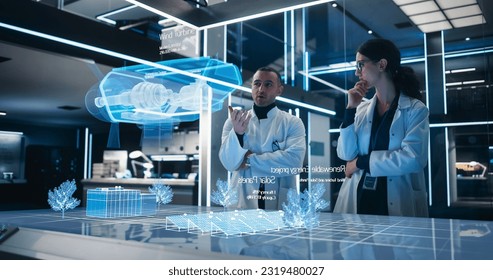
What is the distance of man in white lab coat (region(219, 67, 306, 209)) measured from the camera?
8.77 feet

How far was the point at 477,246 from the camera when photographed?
1.09m

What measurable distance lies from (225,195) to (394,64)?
4.22 feet

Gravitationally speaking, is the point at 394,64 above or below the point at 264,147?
above

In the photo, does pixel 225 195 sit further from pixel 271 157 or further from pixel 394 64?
pixel 394 64

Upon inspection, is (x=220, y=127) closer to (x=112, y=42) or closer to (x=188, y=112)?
(x=188, y=112)

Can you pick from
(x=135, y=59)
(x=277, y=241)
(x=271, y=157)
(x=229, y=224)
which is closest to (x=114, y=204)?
(x=229, y=224)

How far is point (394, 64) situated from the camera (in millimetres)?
2332

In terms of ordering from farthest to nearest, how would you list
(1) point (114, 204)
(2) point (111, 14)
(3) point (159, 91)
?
(3) point (159, 91) → (2) point (111, 14) → (1) point (114, 204)

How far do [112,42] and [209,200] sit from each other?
1369mm

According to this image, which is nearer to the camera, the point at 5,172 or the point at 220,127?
the point at 5,172

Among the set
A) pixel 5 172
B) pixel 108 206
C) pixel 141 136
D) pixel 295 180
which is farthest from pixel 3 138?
pixel 295 180

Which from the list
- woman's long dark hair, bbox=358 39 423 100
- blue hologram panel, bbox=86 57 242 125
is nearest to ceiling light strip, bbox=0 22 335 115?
blue hologram panel, bbox=86 57 242 125

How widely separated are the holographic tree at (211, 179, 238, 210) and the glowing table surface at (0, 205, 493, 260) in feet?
3.57

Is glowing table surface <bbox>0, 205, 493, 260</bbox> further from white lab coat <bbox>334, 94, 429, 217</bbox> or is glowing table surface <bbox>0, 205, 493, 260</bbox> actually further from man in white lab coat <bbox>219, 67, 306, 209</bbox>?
man in white lab coat <bbox>219, 67, 306, 209</bbox>
